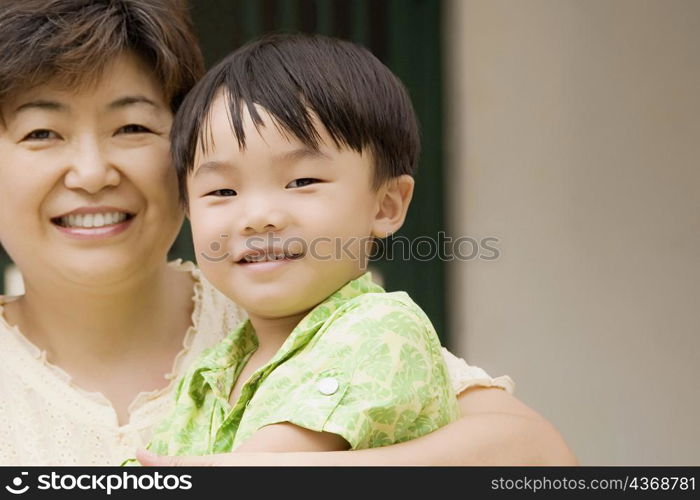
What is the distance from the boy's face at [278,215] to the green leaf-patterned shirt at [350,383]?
6 cm

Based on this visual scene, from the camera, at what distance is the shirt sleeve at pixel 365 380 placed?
179cm

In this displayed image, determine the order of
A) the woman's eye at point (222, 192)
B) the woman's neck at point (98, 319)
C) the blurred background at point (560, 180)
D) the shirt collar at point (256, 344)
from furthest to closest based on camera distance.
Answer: the blurred background at point (560, 180) < the woman's neck at point (98, 319) < the woman's eye at point (222, 192) < the shirt collar at point (256, 344)

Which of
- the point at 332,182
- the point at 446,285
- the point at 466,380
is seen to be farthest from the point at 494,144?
the point at 332,182

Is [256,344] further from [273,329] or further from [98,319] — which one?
[98,319]

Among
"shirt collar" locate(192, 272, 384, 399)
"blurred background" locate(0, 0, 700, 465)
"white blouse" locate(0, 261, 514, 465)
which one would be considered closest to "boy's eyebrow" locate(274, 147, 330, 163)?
"shirt collar" locate(192, 272, 384, 399)

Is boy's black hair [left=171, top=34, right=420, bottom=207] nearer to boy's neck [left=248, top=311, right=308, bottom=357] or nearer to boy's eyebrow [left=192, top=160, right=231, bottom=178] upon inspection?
boy's eyebrow [left=192, top=160, right=231, bottom=178]

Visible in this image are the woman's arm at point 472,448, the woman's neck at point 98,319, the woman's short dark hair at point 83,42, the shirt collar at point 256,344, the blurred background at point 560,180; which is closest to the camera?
the woman's arm at point 472,448

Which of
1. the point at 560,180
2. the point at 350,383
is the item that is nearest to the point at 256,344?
the point at 350,383

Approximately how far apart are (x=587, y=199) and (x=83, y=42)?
2.55m

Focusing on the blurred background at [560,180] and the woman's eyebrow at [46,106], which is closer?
the woman's eyebrow at [46,106]

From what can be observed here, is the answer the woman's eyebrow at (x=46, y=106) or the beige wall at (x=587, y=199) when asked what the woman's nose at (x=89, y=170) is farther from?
the beige wall at (x=587, y=199)

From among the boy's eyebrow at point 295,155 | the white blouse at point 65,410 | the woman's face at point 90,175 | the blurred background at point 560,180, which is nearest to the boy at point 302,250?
the boy's eyebrow at point 295,155
